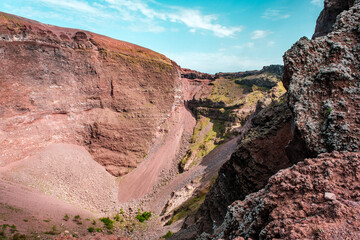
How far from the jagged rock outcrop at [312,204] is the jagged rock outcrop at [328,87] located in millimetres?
845

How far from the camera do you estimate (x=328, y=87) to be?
673cm

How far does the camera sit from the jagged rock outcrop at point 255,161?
10.2 metres

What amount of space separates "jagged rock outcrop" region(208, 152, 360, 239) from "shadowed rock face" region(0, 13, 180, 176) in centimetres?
3072

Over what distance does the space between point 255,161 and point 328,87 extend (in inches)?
208

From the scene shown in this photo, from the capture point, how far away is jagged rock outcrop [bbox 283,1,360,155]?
229 inches

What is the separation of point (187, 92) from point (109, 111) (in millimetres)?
25483

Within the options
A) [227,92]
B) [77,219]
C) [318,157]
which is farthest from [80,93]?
[318,157]

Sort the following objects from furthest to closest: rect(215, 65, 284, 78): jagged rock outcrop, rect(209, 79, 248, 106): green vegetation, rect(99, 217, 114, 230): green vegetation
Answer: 1. rect(215, 65, 284, 78): jagged rock outcrop
2. rect(209, 79, 248, 106): green vegetation
3. rect(99, 217, 114, 230): green vegetation

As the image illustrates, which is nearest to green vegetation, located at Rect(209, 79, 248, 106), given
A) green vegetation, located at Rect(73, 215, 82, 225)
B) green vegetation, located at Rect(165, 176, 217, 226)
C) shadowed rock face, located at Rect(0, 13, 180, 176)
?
shadowed rock face, located at Rect(0, 13, 180, 176)

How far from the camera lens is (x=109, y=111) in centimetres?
3644

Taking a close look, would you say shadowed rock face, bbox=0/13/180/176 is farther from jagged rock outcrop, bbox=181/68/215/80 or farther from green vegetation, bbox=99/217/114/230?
jagged rock outcrop, bbox=181/68/215/80

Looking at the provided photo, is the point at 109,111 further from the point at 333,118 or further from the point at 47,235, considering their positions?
the point at 333,118

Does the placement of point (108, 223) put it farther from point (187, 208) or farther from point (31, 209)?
point (187, 208)

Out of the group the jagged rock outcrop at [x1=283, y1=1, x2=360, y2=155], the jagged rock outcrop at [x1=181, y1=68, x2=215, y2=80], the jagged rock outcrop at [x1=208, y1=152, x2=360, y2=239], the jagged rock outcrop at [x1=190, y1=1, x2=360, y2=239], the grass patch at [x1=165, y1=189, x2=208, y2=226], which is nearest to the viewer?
the jagged rock outcrop at [x1=208, y1=152, x2=360, y2=239]
